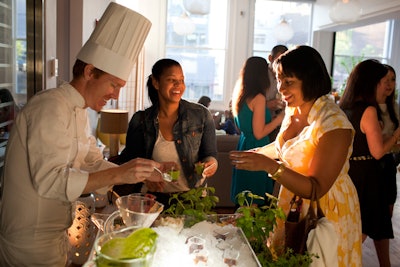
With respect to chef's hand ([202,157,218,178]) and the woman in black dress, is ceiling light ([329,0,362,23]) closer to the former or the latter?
the woman in black dress

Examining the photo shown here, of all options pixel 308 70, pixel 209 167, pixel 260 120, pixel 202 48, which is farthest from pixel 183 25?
pixel 308 70

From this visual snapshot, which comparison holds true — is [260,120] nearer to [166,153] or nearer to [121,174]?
[166,153]

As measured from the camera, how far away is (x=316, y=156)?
59.0 inches

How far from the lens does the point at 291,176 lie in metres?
1.45

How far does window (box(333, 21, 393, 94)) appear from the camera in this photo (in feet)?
29.2

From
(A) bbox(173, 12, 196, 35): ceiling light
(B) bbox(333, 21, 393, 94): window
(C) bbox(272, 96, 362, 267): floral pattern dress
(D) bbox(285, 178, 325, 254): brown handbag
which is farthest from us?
(B) bbox(333, 21, 393, 94): window

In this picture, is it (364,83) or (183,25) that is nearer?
(364,83)

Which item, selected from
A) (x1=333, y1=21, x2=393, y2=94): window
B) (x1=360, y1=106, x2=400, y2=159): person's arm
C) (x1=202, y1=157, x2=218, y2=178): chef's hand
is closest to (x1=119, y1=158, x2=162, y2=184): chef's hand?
(x1=202, y1=157, x2=218, y2=178): chef's hand

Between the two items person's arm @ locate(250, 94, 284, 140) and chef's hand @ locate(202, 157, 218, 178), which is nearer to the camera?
chef's hand @ locate(202, 157, 218, 178)

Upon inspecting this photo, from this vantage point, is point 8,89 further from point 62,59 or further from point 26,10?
point 62,59

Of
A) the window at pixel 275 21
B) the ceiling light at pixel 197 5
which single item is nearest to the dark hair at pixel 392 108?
the ceiling light at pixel 197 5

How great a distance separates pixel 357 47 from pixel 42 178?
9.06 meters

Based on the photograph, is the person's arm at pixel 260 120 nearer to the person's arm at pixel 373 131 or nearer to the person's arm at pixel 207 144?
the person's arm at pixel 373 131

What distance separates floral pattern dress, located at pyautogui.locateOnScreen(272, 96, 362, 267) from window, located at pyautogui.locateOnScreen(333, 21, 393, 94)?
296 inches
